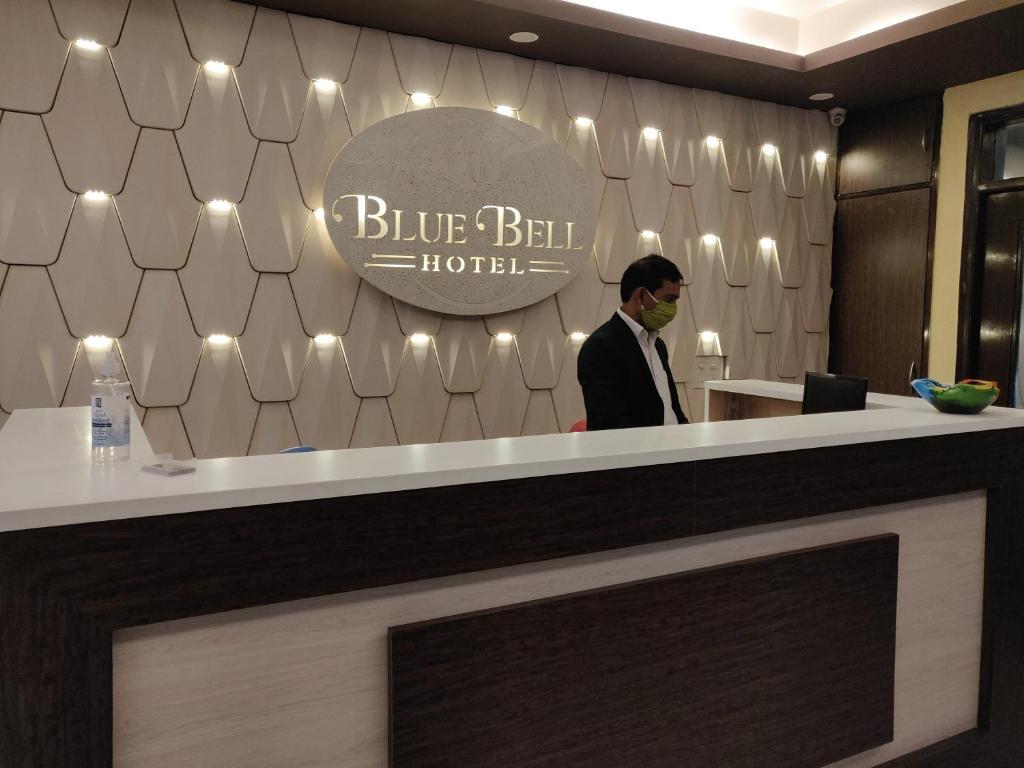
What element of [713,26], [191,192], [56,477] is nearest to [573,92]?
[713,26]

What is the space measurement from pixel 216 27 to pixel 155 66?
31 cm

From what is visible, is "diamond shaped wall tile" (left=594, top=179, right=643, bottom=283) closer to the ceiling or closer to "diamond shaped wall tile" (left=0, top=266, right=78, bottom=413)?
the ceiling

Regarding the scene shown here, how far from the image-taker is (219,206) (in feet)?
10.4

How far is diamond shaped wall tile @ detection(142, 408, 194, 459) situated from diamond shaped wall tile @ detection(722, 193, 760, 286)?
311 cm

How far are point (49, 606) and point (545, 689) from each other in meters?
0.83

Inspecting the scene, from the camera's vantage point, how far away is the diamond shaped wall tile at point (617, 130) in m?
3.98

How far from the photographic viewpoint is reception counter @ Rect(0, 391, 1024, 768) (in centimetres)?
106

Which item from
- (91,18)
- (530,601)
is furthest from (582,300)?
(530,601)

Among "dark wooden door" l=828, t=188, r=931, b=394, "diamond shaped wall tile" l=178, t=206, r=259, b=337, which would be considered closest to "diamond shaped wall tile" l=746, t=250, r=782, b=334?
"dark wooden door" l=828, t=188, r=931, b=394

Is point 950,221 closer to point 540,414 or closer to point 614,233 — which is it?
point 614,233

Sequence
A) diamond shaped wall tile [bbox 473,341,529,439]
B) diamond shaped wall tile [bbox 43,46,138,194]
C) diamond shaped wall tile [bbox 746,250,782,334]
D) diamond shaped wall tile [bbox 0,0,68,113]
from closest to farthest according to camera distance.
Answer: diamond shaped wall tile [bbox 0,0,68,113] → diamond shaped wall tile [bbox 43,46,138,194] → diamond shaped wall tile [bbox 473,341,529,439] → diamond shaped wall tile [bbox 746,250,782,334]

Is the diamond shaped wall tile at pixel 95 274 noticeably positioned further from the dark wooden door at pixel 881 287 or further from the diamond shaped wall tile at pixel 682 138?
the dark wooden door at pixel 881 287

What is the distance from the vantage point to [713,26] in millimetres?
3994

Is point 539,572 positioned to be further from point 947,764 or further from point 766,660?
point 947,764
